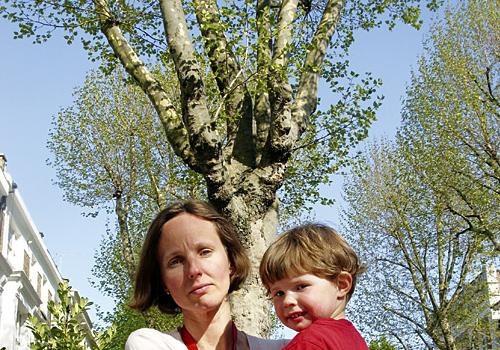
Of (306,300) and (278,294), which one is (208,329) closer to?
(278,294)

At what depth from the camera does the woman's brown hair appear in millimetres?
3166

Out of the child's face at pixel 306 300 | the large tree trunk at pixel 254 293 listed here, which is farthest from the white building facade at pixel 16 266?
the child's face at pixel 306 300

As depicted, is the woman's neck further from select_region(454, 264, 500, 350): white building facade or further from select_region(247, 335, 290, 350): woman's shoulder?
select_region(454, 264, 500, 350): white building facade

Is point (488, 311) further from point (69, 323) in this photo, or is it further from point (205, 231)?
point (205, 231)

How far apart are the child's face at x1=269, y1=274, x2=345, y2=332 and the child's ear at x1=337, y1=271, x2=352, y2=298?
0.05 ft

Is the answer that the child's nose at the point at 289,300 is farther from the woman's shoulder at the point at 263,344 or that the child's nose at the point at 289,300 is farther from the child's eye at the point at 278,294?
the woman's shoulder at the point at 263,344

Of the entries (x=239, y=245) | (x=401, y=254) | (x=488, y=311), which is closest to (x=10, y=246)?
(x=401, y=254)

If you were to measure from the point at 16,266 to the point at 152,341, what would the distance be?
33.7m

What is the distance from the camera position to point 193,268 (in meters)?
2.97

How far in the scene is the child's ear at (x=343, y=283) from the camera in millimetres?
3070

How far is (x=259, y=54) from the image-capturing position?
986cm

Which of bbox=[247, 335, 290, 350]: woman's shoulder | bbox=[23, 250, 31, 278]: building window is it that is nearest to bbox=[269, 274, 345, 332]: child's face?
bbox=[247, 335, 290, 350]: woman's shoulder

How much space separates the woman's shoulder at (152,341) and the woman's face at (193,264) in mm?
140

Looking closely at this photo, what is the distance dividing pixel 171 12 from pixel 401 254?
70.8 feet
